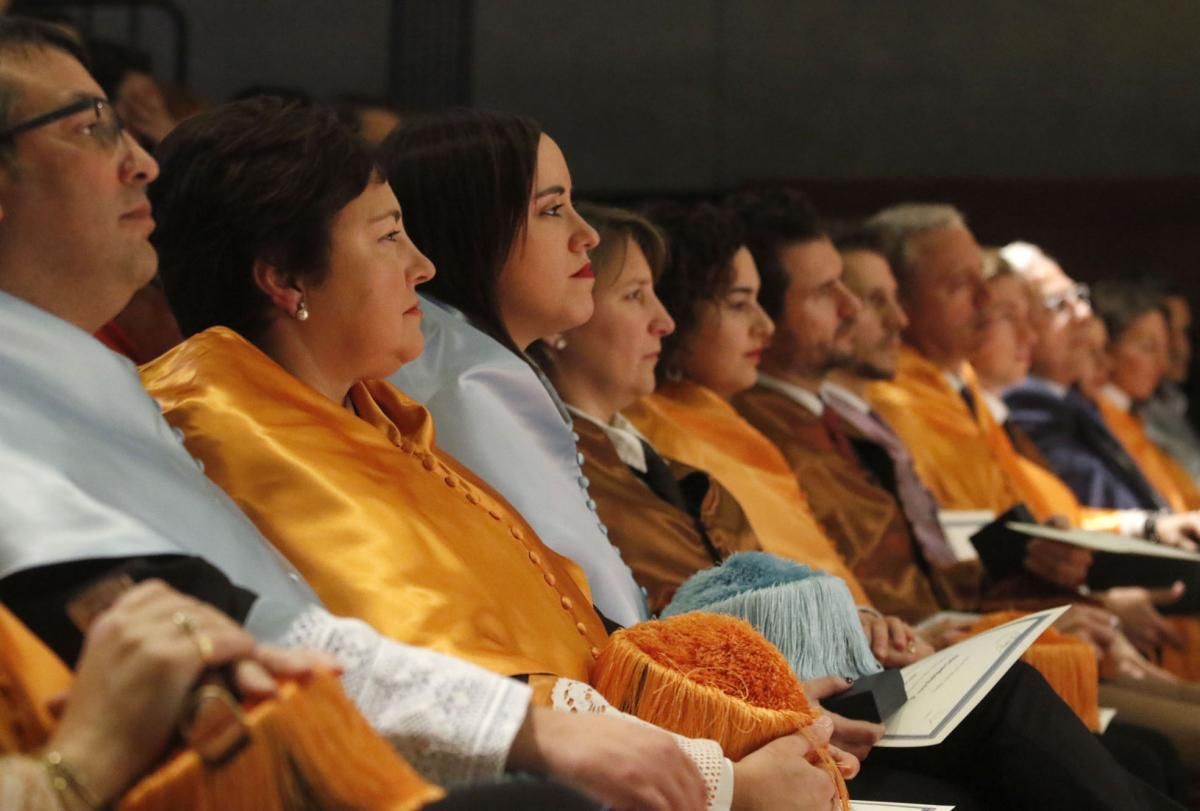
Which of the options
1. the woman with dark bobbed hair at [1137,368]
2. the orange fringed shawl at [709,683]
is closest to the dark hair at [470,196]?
the orange fringed shawl at [709,683]

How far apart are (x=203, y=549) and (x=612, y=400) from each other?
48.1 inches

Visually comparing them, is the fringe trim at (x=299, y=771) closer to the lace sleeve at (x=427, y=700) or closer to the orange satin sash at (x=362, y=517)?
the lace sleeve at (x=427, y=700)

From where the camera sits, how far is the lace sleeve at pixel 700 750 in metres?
1.53

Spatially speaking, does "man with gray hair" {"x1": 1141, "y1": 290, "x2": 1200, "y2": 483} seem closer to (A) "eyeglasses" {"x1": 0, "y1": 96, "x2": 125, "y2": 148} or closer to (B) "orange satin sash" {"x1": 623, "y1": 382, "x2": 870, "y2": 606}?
(B) "orange satin sash" {"x1": 623, "y1": 382, "x2": 870, "y2": 606}

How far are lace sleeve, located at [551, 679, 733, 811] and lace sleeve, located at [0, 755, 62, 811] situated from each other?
516 millimetres

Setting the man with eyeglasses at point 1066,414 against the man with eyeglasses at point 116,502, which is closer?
the man with eyeglasses at point 116,502

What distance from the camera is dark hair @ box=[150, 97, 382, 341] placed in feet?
5.86

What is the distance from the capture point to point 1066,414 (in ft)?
15.7

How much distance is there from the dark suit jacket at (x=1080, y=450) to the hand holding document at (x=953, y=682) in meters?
2.59

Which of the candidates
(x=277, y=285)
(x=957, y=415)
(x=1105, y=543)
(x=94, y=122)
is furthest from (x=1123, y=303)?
(x=94, y=122)

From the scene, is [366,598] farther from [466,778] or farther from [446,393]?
[446,393]

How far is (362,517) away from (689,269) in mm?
1490

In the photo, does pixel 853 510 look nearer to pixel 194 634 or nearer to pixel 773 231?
pixel 773 231

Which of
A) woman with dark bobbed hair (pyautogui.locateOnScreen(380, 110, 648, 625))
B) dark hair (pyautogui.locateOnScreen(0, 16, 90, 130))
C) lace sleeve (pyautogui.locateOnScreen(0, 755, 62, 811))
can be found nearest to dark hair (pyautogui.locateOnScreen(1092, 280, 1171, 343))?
woman with dark bobbed hair (pyautogui.locateOnScreen(380, 110, 648, 625))
